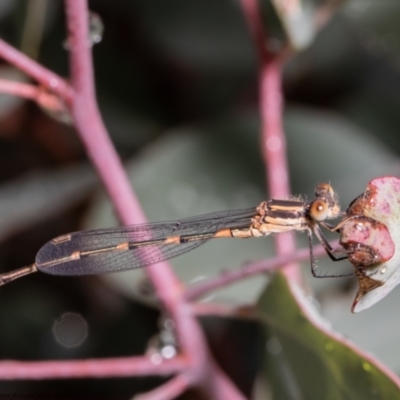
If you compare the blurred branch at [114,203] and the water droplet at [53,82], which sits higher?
the water droplet at [53,82]

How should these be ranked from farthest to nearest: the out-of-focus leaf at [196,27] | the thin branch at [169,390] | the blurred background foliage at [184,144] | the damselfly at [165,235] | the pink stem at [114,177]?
the out-of-focus leaf at [196,27], the blurred background foliage at [184,144], the damselfly at [165,235], the thin branch at [169,390], the pink stem at [114,177]

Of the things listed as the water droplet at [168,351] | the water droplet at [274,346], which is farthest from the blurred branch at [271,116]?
the water droplet at [168,351]

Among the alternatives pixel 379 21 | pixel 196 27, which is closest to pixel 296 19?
pixel 379 21

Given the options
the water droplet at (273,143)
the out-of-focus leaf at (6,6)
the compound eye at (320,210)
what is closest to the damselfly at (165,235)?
the compound eye at (320,210)

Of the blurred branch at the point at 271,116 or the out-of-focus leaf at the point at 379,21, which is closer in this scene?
the blurred branch at the point at 271,116

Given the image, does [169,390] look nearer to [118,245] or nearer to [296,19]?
[118,245]

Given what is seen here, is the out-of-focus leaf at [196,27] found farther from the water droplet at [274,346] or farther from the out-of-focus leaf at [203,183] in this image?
the water droplet at [274,346]

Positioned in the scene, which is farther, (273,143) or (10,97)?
(10,97)

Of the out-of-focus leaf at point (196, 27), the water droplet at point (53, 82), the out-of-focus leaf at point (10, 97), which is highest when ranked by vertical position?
the out-of-focus leaf at point (196, 27)

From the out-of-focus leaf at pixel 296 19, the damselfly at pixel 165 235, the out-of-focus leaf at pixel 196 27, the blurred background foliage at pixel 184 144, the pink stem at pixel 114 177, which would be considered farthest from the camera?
the out-of-focus leaf at pixel 196 27

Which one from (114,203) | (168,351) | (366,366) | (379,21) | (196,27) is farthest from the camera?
(196,27)
